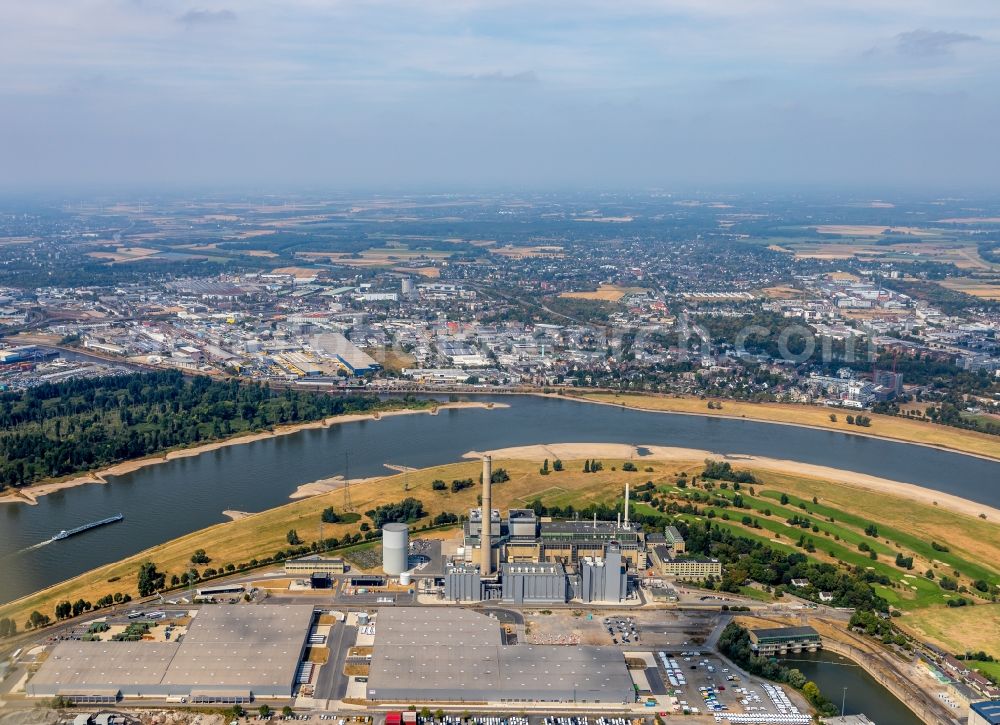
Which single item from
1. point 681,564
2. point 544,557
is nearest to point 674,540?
point 681,564

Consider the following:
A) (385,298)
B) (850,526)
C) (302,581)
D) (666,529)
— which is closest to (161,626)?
(302,581)

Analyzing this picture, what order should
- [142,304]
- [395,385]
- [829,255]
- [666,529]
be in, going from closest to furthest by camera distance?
[666,529]
[395,385]
[142,304]
[829,255]

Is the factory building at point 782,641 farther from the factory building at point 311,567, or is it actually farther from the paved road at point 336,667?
the factory building at point 311,567

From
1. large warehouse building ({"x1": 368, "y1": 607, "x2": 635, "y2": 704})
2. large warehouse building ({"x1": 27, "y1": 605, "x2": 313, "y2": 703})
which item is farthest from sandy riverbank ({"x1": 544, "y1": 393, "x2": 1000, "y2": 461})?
large warehouse building ({"x1": 27, "y1": 605, "x2": 313, "y2": 703})

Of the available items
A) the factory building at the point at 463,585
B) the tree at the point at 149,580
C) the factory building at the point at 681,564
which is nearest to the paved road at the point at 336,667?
the factory building at the point at 463,585

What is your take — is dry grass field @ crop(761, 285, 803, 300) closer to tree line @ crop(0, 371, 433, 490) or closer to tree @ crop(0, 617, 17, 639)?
tree line @ crop(0, 371, 433, 490)

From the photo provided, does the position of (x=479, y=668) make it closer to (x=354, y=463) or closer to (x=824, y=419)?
(x=354, y=463)

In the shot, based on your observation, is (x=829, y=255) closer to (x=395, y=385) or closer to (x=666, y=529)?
(x=395, y=385)
